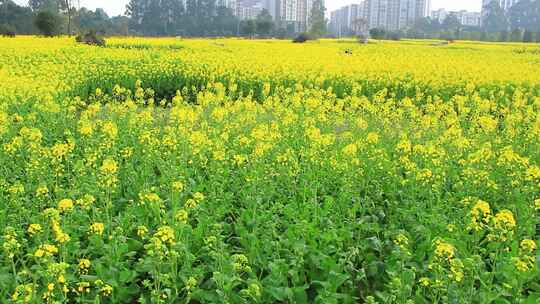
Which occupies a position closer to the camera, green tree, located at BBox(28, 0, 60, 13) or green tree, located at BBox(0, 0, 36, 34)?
green tree, located at BBox(0, 0, 36, 34)

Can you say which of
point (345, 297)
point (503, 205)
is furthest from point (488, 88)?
point (345, 297)

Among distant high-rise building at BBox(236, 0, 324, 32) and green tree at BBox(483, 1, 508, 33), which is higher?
distant high-rise building at BBox(236, 0, 324, 32)

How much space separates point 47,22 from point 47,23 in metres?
0.06

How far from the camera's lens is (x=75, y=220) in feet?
14.3

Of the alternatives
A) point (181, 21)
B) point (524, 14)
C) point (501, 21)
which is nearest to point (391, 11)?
point (524, 14)

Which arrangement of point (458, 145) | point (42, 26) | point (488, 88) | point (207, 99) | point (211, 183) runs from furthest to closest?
point (42, 26), point (488, 88), point (207, 99), point (458, 145), point (211, 183)

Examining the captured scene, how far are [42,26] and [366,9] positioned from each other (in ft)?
420

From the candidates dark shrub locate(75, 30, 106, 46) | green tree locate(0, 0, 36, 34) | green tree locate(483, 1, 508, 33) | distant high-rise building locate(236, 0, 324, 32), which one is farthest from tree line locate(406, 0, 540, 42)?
dark shrub locate(75, 30, 106, 46)

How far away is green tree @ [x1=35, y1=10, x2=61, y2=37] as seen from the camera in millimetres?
35331

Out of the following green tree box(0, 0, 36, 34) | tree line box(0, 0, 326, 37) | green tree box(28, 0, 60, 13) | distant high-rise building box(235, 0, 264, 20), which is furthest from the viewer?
distant high-rise building box(235, 0, 264, 20)

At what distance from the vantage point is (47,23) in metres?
35.3

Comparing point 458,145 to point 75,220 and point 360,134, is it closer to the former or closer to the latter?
point 360,134

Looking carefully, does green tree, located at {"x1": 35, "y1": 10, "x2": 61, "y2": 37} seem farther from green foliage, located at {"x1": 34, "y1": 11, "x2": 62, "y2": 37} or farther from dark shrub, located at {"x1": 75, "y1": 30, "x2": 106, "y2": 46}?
dark shrub, located at {"x1": 75, "y1": 30, "x2": 106, "y2": 46}

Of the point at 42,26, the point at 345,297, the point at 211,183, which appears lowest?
the point at 345,297
